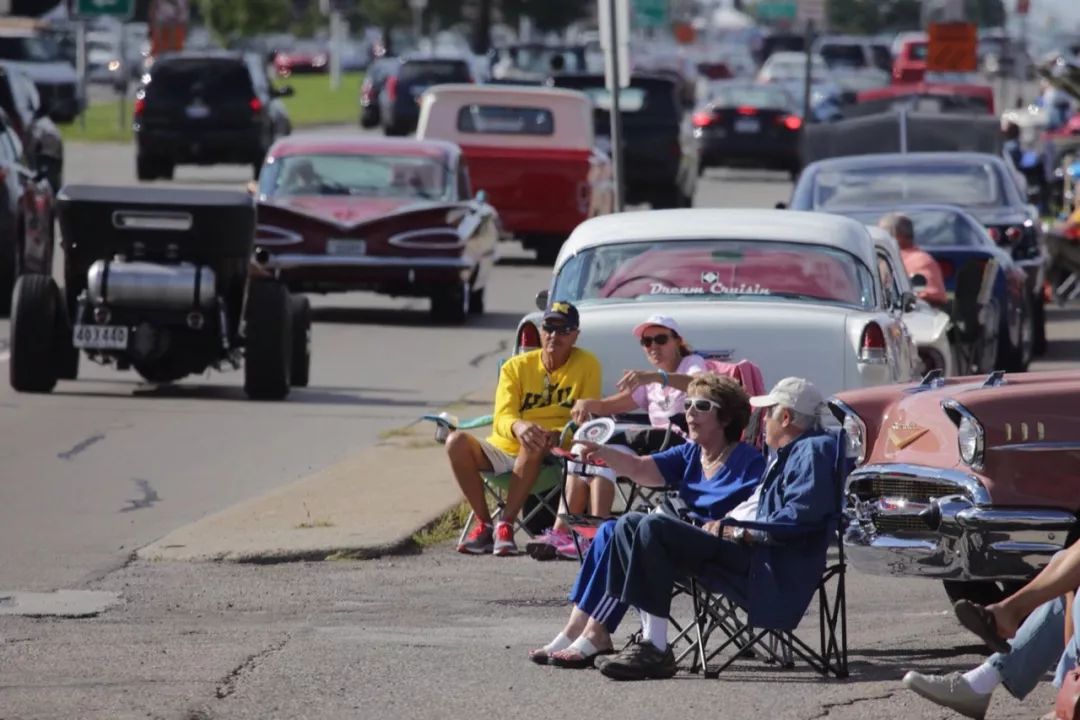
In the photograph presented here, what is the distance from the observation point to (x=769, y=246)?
498 inches

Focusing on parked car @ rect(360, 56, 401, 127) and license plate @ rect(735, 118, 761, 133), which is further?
parked car @ rect(360, 56, 401, 127)

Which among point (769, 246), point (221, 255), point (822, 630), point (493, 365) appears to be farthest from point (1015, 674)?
point (493, 365)

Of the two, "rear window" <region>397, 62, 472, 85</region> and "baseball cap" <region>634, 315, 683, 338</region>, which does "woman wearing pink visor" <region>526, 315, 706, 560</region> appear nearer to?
"baseball cap" <region>634, 315, 683, 338</region>

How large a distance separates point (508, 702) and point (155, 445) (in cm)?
681

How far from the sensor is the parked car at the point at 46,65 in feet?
148

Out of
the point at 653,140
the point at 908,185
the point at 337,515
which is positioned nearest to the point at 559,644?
the point at 337,515

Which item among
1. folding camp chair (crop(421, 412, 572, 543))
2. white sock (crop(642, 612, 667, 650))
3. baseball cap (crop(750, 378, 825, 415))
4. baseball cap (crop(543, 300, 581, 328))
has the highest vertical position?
baseball cap (crop(750, 378, 825, 415))


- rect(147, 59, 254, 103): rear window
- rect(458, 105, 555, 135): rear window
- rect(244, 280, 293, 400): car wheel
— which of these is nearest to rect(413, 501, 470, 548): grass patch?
rect(244, 280, 293, 400): car wheel

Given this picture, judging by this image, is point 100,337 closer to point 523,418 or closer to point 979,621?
point 523,418

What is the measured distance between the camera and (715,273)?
12.5 meters

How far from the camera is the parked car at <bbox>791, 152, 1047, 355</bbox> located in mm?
19781

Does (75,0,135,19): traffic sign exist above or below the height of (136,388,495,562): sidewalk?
below

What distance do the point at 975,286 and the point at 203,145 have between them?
20.9 m

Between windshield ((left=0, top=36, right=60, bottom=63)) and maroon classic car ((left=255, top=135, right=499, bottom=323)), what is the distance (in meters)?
24.9
